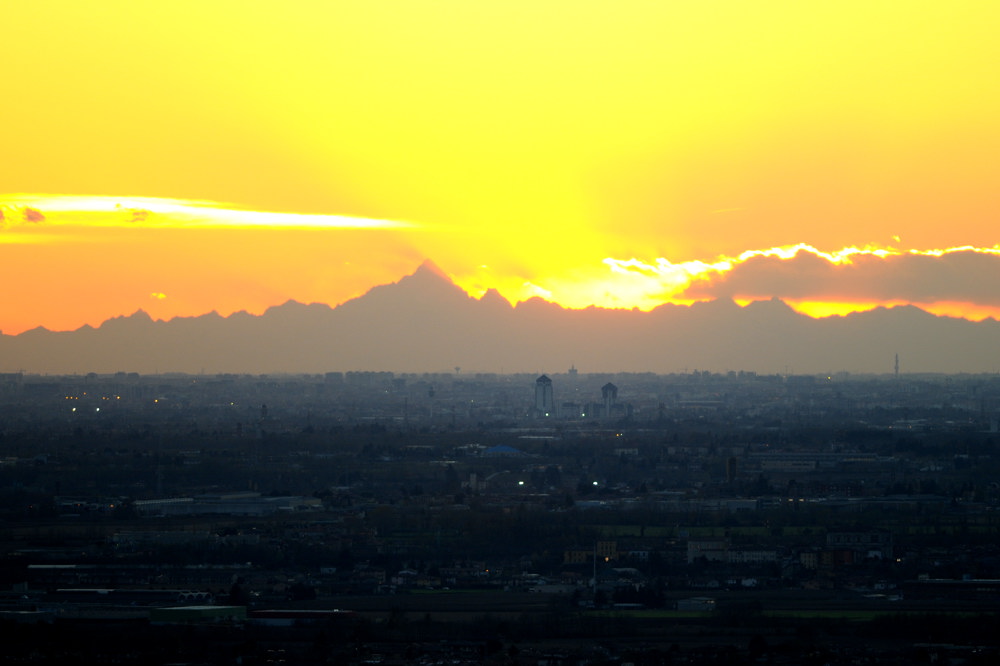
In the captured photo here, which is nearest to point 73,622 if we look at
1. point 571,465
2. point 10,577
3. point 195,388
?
point 10,577

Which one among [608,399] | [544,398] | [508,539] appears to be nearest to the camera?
[508,539]

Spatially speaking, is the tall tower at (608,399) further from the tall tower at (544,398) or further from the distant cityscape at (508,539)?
the distant cityscape at (508,539)

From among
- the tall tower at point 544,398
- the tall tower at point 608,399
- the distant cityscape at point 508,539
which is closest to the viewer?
the distant cityscape at point 508,539

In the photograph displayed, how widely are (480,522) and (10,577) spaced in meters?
12.9

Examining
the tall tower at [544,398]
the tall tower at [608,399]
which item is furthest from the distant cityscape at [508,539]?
the tall tower at [544,398]

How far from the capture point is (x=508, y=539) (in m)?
46.2

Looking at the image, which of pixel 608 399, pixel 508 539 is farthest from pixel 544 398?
pixel 508 539

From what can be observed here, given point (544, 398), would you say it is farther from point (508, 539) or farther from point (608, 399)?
point (508, 539)

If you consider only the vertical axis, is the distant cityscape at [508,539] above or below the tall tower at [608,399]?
below

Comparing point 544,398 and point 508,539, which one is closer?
point 508,539

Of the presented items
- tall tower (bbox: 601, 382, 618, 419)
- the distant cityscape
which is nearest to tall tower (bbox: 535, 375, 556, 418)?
tall tower (bbox: 601, 382, 618, 419)

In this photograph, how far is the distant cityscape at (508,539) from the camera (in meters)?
33.0

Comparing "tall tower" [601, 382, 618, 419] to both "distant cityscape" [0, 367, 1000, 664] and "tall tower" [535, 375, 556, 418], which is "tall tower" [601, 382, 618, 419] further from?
"distant cityscape" [0, 367, 1000, 664]

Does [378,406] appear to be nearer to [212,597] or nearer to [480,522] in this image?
[480,522]
